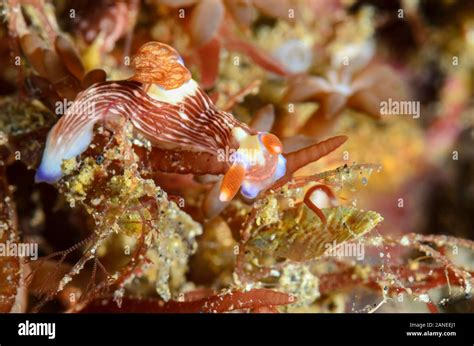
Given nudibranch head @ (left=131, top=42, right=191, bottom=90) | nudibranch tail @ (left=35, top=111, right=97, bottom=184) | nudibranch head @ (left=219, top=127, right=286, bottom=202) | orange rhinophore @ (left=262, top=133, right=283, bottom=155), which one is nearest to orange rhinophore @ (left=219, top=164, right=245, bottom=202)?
nudibranch head @ (left=219, top=127, right=286, bottom=202)

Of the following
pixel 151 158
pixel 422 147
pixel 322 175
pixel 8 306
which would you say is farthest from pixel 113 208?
pixel 422 147

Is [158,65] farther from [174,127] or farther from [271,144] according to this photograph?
[271,144]

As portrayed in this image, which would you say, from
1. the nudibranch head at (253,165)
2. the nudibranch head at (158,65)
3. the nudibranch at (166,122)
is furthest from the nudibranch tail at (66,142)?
the nudibranch head at (253,165)

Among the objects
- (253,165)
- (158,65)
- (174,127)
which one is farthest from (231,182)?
(158,65)

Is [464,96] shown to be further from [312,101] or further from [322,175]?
[322,175]

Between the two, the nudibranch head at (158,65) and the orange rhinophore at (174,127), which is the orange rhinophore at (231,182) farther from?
the nudibranch head at (158,65)
